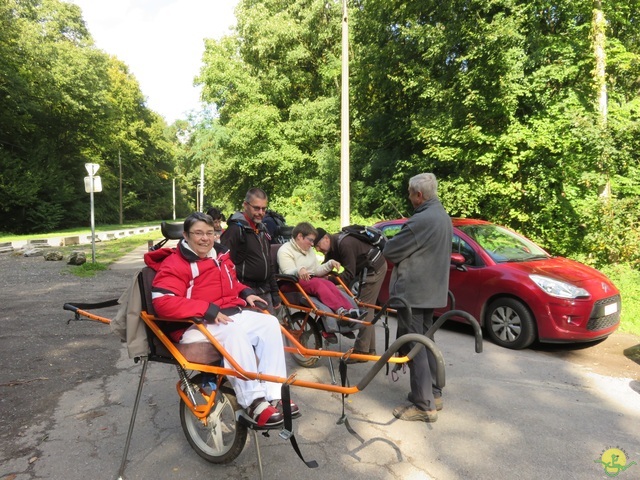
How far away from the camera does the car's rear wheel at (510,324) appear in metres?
5.39

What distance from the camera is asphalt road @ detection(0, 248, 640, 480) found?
2916 mm

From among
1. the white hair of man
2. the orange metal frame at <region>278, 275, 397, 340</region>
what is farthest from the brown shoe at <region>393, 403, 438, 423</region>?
the white hair of man

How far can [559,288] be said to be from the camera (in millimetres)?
5254

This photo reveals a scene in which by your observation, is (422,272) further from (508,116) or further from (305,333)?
(508,116)

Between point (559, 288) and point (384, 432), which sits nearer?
point (384, 432)

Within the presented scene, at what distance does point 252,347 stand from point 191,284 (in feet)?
2.15

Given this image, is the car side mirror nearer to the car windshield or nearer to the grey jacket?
the car windshield

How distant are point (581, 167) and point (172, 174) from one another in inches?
2481

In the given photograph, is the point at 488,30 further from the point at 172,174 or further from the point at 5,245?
the point at 172,174

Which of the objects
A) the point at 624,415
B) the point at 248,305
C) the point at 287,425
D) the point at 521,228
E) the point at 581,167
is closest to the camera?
the point at 287,425

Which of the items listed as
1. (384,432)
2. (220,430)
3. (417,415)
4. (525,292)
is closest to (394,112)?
(525,292)

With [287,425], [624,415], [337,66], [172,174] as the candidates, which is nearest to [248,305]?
[287,425]

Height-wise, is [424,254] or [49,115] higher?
[49,115]

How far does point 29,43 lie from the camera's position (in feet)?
99.1
